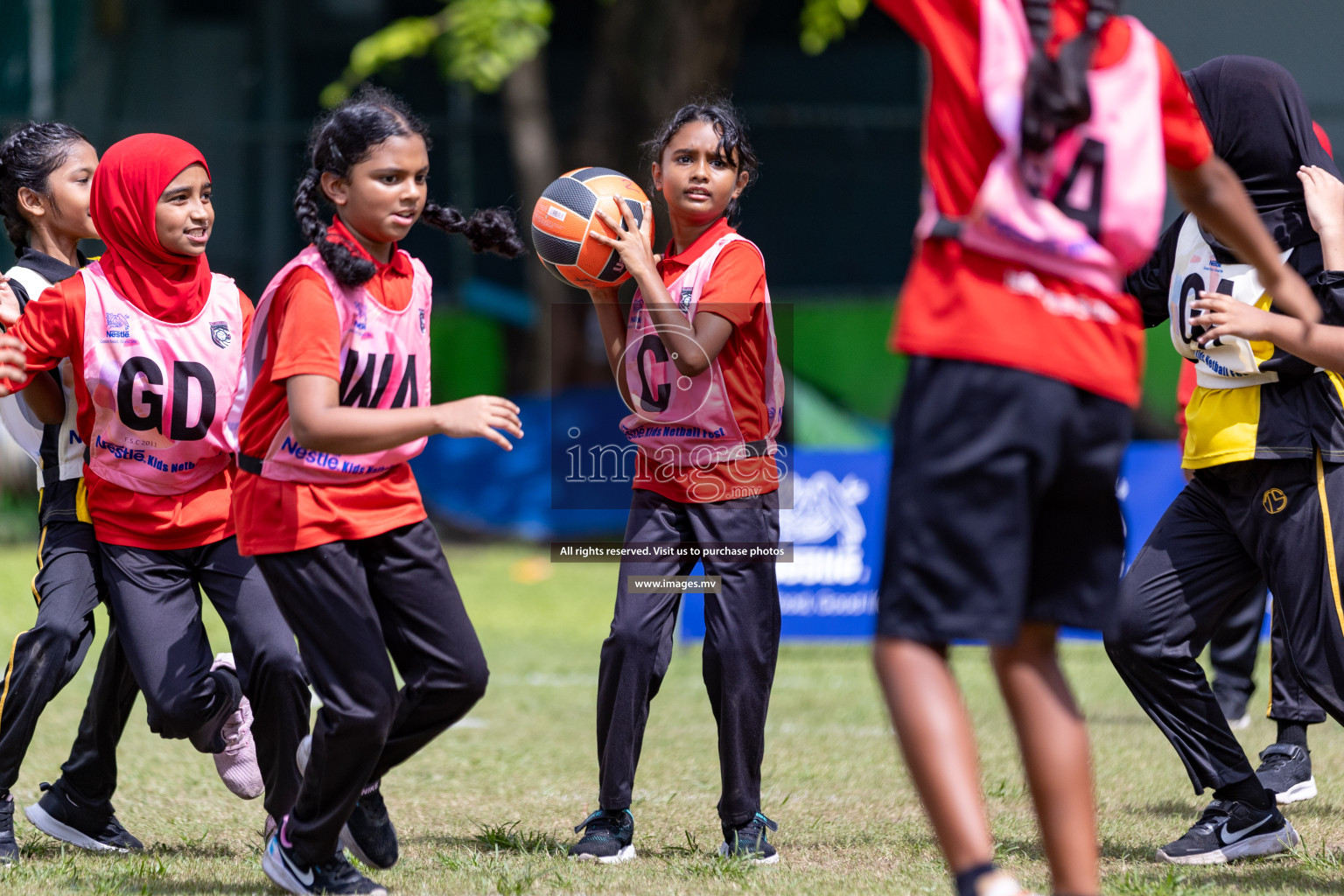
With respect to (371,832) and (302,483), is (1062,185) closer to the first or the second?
(302,483)

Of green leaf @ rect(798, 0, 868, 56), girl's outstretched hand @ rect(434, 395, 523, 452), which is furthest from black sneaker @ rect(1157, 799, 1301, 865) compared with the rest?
green leaf @ rect(798, 0, 868, 56)

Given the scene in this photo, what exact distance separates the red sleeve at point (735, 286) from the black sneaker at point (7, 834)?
102 inches

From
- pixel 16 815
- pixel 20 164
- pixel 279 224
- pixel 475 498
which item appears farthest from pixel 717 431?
pixel 279 224

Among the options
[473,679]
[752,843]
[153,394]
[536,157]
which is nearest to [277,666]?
[473,679]

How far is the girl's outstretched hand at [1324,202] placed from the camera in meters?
4.19

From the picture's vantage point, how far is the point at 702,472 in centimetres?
459

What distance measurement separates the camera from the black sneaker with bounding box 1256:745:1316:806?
17.7 feet

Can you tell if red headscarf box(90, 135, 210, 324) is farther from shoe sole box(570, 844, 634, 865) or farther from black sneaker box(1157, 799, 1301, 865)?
black sneaker box(1157, 799, 1301, 865)

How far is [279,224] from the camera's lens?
1759 cm

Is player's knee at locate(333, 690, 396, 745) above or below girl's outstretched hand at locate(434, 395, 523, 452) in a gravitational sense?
below

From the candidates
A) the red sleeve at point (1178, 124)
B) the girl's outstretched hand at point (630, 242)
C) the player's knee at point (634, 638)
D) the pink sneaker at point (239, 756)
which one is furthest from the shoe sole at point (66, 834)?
the red sleeve at point (1178, 124)

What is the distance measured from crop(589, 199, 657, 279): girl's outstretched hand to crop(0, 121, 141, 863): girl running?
171 cm

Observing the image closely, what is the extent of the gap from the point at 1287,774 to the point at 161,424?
4.08m

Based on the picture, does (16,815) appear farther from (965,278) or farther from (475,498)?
(475,498)
